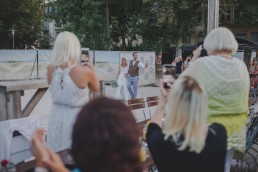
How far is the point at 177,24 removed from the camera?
2875cm

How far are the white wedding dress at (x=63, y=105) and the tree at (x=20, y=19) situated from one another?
101ft

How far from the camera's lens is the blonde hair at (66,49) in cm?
305

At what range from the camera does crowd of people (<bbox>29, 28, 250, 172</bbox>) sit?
1.41 meters

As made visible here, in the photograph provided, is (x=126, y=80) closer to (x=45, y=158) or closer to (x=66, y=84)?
(x=66, y=84)

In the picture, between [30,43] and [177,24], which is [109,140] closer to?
[177,24]

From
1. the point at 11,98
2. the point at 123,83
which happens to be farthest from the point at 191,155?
the point at 123,83

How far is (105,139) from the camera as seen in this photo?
4.51 ft

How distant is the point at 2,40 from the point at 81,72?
34.6 meters

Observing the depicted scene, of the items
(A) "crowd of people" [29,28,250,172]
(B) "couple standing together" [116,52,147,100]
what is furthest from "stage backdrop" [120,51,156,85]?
(A) "crowd of people" [29,28,250,172]

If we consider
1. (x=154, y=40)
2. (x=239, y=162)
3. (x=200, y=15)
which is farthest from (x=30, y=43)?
(x=239, y=162)

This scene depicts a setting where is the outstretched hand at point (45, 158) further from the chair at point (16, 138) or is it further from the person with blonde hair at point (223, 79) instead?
the chair at point (16, 138)

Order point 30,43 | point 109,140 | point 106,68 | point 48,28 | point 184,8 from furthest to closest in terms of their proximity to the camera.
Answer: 1. point 48,28
2. point 30,43
3. point 184,8
4. point 106,68
5. point 109,140

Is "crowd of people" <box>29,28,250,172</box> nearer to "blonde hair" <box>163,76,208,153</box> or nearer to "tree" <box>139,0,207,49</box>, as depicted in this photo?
"blonde hair" <box>163,76,208,153</box>

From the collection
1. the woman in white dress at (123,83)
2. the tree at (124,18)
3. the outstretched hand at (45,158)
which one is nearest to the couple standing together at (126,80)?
the woman in white dress at (123,83)
